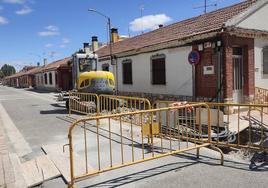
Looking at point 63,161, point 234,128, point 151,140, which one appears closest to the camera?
point 63,161

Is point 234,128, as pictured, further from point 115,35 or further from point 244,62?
point 115,35

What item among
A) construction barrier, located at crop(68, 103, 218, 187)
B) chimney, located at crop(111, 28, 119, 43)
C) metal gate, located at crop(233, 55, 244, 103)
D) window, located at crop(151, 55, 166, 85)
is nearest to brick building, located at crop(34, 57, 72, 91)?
chimney, located at crop(111, 28, 119, 43)

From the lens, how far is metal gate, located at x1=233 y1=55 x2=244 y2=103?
12602mm

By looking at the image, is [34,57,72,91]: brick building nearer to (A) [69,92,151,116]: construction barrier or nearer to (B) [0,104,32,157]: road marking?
(A) [69,92,151,116]: construction barrier

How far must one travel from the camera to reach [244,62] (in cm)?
1280

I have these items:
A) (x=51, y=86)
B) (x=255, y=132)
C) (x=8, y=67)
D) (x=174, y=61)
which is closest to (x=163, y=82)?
(x=174, y=61)

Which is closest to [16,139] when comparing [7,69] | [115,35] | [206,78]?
[206,78]

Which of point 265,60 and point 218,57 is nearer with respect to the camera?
point 218,57

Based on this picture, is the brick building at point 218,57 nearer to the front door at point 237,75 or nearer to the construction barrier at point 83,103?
the front door at point 237,75

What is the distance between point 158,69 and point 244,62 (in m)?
4.62

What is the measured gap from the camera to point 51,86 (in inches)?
1577

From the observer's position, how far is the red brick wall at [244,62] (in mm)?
11648

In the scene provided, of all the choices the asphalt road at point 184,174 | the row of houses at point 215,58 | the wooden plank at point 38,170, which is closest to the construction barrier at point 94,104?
the row of houses at point 215,58

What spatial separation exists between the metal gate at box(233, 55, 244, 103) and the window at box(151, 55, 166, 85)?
3817 millimetres
